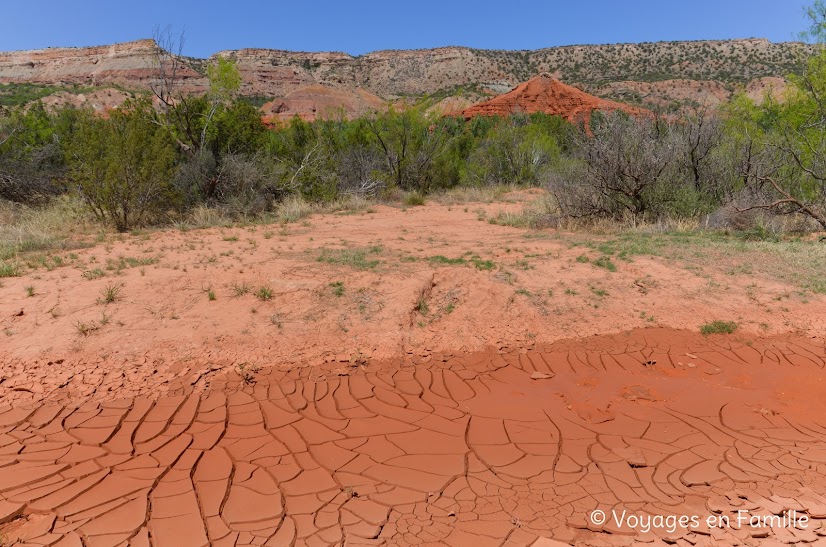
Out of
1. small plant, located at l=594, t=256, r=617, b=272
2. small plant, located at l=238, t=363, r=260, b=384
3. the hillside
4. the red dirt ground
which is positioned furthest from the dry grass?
the hillside

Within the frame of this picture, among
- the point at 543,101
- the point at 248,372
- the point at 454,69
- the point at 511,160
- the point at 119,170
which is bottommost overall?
the point at 248,372

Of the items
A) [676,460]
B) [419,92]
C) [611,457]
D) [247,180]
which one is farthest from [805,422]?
[419,92]

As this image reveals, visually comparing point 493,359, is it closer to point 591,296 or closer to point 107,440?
point 591,296

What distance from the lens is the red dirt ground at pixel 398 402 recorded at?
10.6ft

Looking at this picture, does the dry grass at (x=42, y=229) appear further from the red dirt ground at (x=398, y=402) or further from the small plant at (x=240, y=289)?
the small plant at (x=240, y=289)

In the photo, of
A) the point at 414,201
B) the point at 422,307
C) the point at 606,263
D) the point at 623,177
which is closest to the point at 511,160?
the point at 414,201

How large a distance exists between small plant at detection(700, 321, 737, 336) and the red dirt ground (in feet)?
0.31

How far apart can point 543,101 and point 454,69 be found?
23847 mm

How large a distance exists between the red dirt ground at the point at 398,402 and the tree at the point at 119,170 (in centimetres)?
271

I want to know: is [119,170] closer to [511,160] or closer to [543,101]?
[511,160]

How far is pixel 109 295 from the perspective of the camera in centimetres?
625

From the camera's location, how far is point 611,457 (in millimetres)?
3828

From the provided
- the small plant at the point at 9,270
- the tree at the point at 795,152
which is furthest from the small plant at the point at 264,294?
the tree at the point at 795,152

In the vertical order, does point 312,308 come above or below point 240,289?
below
